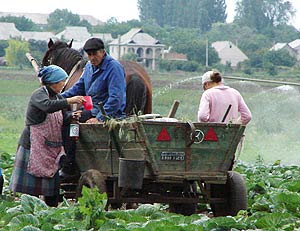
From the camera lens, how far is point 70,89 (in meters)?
10.7

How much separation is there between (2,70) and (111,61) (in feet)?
131

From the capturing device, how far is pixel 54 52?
39.7ft

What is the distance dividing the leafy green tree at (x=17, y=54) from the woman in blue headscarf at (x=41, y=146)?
140ft

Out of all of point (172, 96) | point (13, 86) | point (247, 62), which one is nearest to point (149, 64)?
point (247, 62)

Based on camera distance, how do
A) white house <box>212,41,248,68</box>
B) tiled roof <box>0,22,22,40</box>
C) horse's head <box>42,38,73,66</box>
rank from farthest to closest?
tiled roof <box>0,22,22,40</box>
white house <box>212,41,248,68</box>
horse's head <box>42,38,73,66</box>

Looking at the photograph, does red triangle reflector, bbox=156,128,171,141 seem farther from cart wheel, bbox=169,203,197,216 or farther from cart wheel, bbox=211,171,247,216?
cart wheel, bbox=169,203,197,216

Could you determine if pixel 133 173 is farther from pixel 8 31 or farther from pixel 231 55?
pixel 8 31

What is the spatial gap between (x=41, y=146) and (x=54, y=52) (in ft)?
7.97

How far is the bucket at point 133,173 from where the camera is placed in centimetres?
925

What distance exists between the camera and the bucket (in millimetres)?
9250

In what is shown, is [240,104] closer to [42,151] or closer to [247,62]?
[42,151]

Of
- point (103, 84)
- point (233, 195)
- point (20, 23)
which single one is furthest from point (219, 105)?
point (20, 23)

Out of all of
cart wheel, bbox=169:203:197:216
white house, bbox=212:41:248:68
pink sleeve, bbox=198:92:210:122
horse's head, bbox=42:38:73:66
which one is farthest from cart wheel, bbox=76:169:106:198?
white house, bbox=212:41:248:68

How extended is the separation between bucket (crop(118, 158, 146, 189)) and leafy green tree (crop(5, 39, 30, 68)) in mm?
43556
